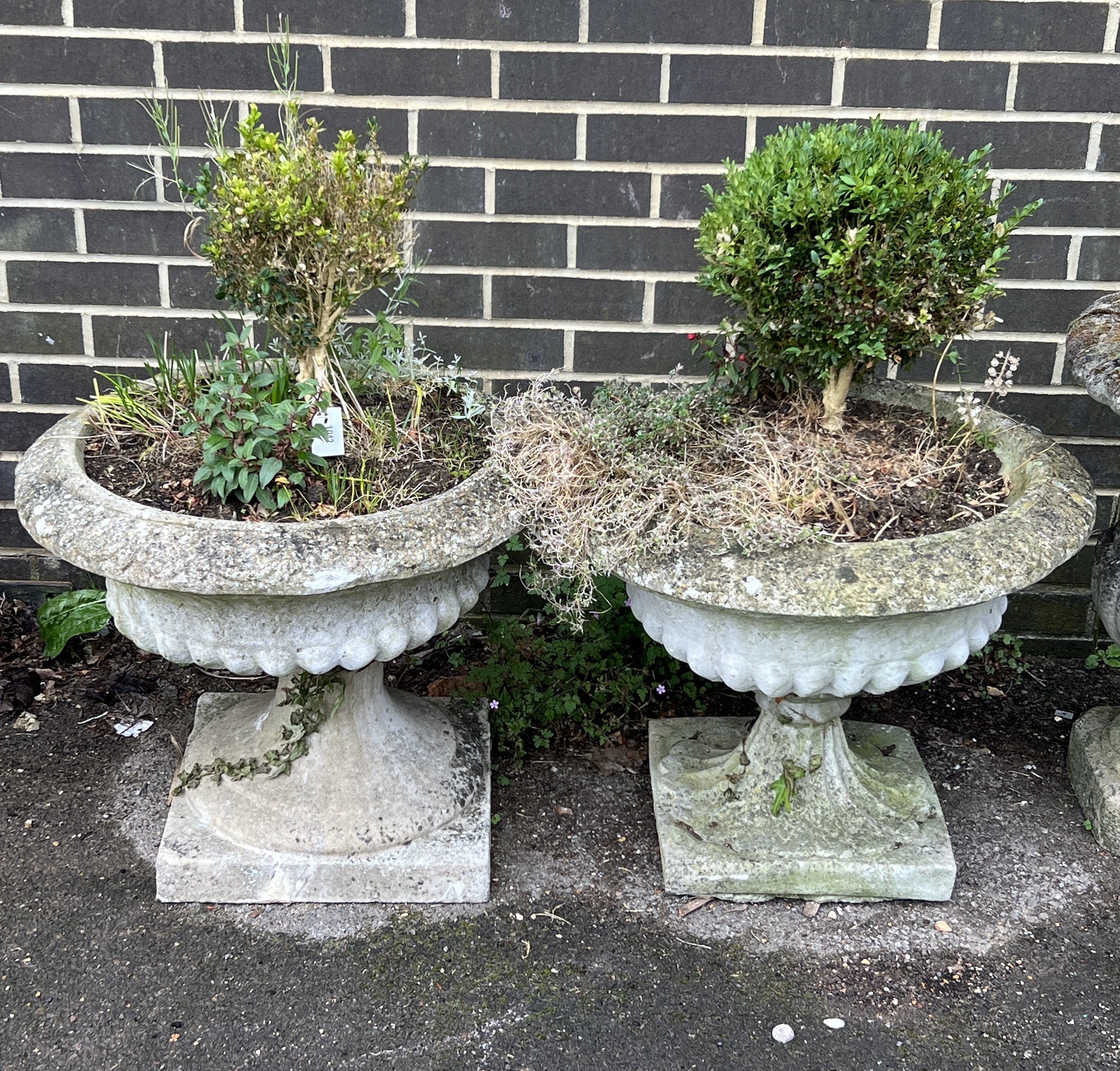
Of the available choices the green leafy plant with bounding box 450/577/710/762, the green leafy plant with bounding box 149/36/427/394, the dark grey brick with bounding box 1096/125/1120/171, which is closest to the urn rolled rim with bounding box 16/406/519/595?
the green leafy plant with bounding box 149/36/427/394

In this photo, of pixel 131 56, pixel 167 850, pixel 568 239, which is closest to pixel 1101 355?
pixel 568 239

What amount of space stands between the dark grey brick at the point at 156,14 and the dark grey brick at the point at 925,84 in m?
1.67

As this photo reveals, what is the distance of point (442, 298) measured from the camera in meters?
3.08

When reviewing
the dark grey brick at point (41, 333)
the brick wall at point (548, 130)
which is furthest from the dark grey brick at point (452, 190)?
the dark grey brick at point (41, 333)

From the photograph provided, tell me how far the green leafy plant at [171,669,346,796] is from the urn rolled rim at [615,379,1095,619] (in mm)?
807

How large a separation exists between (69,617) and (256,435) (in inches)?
53.7

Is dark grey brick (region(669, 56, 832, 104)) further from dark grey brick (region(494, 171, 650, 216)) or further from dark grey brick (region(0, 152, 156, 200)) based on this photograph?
dark grey brick (region(0, 152, 156, 200))

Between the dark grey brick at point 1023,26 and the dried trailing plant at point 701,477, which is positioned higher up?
the dark grey brick at point 1023,26

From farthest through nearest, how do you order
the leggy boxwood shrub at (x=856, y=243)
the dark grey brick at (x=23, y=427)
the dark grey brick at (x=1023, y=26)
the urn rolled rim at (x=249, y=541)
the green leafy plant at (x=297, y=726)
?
the dark grey brick at (x=23, y=427) < the dark grey brick at (x=1023, y=26) < the green leafy plant at (x=297, y=726) < the leggy boxwood shrub at (x=856, y=243) < the urn rolled rim at (x=249, y=541)

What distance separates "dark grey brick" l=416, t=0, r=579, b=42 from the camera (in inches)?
109

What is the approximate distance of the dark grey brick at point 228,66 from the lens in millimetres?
2820

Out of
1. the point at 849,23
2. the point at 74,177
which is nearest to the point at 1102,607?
the point at 849,23

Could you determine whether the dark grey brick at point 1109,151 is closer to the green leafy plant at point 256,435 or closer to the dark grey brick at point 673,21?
the dark grey brick at point 673,21

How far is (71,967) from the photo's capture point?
2258 millimetres
